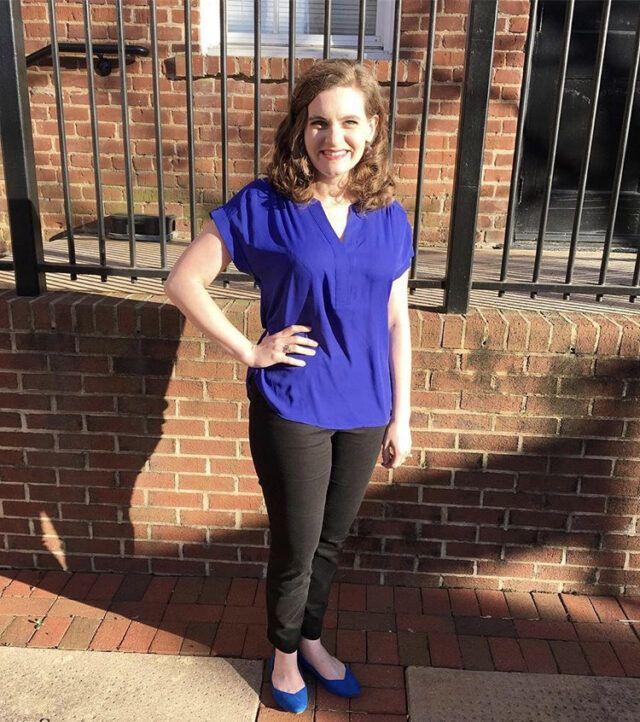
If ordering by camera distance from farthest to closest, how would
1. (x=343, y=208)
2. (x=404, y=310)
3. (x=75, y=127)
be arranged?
(x=75, y=127)
(x=404, y=310)
(x=343, y=208)

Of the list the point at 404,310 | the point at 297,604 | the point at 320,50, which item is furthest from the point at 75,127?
the point at 297,604

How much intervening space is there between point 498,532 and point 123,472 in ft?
5.11

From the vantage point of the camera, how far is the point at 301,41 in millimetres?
4465

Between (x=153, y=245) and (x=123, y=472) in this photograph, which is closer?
(x=123, y=472)

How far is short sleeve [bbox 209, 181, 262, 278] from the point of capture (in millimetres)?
1778

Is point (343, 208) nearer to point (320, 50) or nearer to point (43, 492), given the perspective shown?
point (43, 492)

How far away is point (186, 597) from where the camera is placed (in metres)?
2.73

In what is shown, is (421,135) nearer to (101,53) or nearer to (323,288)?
(323,288)

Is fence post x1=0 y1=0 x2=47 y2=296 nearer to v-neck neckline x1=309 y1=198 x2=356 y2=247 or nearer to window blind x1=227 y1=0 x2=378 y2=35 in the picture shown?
v-neck neckline x1=309 y1=198 x2=356 y2=247

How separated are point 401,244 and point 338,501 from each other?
812mm

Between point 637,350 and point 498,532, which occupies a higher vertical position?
point 637,350

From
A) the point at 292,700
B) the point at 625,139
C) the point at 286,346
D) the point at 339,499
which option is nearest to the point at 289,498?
the point at 339,499

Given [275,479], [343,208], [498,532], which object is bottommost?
[498,532]

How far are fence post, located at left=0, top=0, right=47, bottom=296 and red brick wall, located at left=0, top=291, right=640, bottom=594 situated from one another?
15 cm
